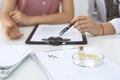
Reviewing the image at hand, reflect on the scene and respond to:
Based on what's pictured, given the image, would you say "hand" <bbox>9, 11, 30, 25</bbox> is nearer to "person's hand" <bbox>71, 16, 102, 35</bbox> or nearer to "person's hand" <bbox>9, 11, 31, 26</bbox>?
"person's hand" <bbox>9, 11, 31, 26</bbox>

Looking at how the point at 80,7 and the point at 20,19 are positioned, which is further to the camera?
the point at 80,7

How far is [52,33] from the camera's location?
3.35 ft

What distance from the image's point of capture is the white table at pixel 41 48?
26.7 inches

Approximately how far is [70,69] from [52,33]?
1.18 ft

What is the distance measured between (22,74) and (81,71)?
0.56ft

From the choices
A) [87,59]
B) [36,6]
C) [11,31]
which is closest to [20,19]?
[11,31]

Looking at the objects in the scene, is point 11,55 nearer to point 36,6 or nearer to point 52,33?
point 52,33

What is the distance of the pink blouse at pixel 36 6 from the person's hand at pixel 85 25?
487 millimetres

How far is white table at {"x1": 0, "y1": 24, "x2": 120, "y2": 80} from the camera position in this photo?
68 cm

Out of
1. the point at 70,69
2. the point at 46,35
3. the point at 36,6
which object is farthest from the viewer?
the point at 36,6

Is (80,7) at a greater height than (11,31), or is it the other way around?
(11,31)

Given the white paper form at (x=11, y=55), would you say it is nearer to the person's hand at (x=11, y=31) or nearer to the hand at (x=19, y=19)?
the person's hand at (x=11, y=31)

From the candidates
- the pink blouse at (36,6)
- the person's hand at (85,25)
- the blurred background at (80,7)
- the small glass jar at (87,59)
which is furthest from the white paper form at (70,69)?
the blurred background at (80,7)

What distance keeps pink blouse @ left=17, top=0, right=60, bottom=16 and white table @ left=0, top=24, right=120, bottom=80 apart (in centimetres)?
32
